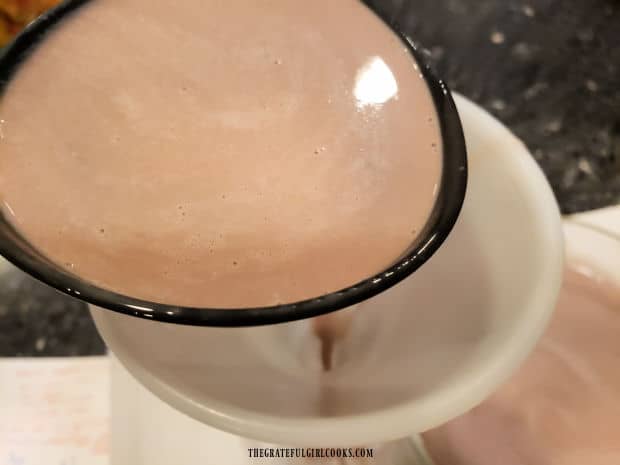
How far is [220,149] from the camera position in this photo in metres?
0.40

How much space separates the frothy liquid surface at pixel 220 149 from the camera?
35 cm

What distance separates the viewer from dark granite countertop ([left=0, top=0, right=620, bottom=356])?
2.27 feet

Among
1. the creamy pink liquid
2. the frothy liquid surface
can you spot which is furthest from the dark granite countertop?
the frothy liquid surface

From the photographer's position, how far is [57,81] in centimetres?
41

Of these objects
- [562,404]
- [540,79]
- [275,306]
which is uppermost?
[275,306]

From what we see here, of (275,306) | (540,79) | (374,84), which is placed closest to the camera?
(275,306)

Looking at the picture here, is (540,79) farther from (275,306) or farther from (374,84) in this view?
(275,306)

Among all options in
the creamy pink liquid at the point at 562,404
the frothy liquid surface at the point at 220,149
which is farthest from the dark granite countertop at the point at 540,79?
the frothy liquid surface at the point at 220,149

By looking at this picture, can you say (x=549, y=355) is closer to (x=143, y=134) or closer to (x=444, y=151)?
(x=444, y=151)

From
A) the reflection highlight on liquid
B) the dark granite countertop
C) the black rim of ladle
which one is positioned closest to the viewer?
the black rim of ladle

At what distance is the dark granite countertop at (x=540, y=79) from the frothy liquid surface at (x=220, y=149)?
0.26m

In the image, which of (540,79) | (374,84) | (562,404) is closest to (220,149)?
(374,84)

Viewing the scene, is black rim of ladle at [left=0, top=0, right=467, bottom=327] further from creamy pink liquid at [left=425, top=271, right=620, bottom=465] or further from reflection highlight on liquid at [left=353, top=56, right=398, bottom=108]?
creamy pink liquid at [left=425, top=271, right=620, bottom=465]

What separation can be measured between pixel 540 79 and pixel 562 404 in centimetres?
40
